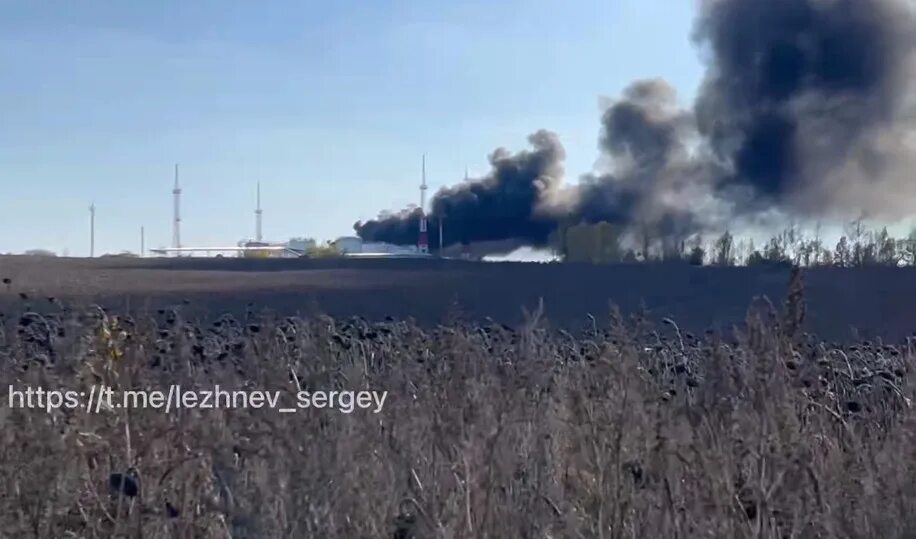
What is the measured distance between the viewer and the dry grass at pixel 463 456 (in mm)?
4766

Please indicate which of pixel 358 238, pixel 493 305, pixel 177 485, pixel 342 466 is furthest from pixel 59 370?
Result: pixel 358 238

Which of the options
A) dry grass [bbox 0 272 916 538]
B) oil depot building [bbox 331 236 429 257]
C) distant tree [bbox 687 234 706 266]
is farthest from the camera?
oil depot building [bbox 331 236 429 257]

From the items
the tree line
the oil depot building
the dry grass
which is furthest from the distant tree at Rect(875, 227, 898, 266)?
the dry grass

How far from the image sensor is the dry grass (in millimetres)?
4766

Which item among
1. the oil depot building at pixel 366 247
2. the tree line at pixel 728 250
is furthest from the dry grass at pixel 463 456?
the oil depot building at pixel 366 247

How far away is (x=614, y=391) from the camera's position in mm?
5359

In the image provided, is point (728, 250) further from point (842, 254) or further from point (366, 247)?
point (366, 247)

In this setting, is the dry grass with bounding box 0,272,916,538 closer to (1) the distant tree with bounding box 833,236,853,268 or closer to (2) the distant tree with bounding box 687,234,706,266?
(1) the distant tree with bounding box 833,236,853,268

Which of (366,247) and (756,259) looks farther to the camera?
(366,247)

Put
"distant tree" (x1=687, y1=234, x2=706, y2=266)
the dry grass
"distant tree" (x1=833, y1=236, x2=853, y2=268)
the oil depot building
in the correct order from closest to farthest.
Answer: the dry grass, "distant tree" (x1=833, y1=236, x2=853, y2=268), "distant tree" (x1=687, y1=234, x2=706, y2=266), the oil depot building

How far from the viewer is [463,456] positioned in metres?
4.61

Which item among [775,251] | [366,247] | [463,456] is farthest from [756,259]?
[463,456]

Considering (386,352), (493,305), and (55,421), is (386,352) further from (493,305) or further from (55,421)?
(493,305)

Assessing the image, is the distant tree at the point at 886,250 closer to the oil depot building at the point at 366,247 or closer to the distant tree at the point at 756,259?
the distant tree at the point at 756,259
